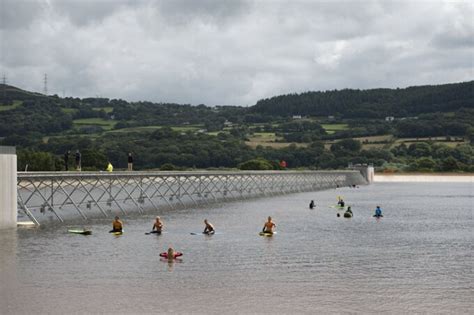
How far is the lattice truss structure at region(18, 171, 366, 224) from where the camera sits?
2514 inches

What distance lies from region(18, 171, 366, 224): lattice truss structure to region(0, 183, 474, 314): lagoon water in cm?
422

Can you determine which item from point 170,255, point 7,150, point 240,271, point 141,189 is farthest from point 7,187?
point 141,189

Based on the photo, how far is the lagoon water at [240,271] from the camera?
29266 mm

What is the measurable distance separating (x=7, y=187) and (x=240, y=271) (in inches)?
781

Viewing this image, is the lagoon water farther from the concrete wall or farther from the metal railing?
the metal railing

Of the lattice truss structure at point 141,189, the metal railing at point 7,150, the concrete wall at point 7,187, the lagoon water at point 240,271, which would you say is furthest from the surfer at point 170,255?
the metal railing at point 7,150

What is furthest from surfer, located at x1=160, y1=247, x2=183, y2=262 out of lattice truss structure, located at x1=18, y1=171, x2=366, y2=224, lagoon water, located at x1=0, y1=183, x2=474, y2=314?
lattice truss structure, located at x1=18, y1=171, x2=366, y2=224

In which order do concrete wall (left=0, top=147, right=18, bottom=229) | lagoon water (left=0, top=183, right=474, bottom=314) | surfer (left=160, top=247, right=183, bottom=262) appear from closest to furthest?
1. lagoon water (left=0, top=183, right=474, bottom=314)
2. surfer (left=160, top=247, right=183, bottom=262)
3. concrete wall (left=0, top=147, right=18, bottom=229)

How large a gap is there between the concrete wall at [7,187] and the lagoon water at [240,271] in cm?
148

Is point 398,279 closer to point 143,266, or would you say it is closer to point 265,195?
point 143,266

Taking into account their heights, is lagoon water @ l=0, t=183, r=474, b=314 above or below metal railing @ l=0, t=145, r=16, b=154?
below

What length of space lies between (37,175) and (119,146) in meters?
→ 139

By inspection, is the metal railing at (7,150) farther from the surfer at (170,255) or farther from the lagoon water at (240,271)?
the surfer at (170,255)

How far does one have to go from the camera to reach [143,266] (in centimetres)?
3894
